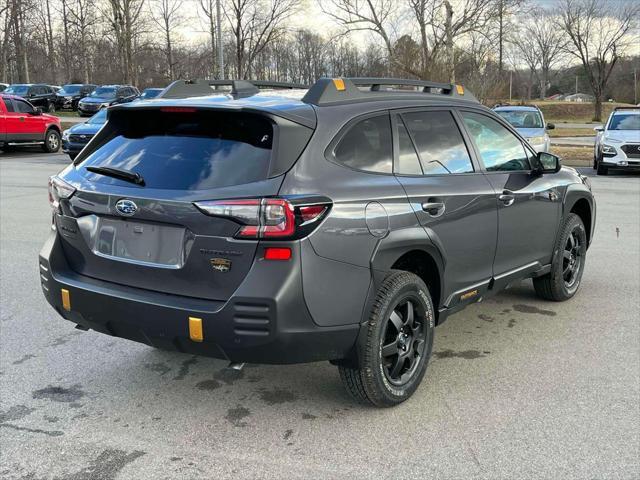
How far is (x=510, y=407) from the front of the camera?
3.62 m

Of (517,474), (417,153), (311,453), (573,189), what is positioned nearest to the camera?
(517,474)

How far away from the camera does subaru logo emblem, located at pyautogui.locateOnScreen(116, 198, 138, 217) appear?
322 centimetres

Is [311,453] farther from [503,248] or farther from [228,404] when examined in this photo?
[503,248]

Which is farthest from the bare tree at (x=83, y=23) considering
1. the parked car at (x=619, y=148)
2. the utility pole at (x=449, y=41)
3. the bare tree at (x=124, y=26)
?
the parked car at (x=619, y=148)

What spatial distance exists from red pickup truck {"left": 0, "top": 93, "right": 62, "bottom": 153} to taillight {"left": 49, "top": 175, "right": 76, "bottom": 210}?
1866cm

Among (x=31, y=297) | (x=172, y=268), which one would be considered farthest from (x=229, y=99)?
(x=31, y=297)

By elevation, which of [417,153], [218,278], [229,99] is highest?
[229,99]

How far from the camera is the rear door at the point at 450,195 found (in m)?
3.77

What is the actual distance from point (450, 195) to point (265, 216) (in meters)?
1.45

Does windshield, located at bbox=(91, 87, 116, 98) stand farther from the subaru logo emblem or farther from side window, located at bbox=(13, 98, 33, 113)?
the subaru logo emblem

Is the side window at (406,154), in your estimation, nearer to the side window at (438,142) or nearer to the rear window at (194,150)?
the side window at (438,142)

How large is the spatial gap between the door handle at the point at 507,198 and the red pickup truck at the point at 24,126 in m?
19.5

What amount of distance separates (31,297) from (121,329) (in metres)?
2.78

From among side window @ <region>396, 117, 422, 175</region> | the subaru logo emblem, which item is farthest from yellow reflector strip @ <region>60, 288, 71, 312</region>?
side window @ <region>396, 117, 422, 175</region>
